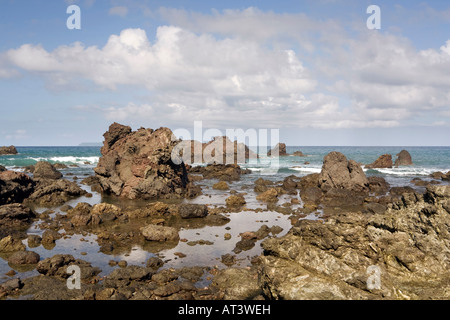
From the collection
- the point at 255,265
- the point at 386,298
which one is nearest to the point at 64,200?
the point at 255,265

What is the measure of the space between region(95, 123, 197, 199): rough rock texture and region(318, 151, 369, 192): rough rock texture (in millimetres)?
17851

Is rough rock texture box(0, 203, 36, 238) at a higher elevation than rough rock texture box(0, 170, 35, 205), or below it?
below

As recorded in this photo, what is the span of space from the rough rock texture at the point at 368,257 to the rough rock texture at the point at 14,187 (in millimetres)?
27028

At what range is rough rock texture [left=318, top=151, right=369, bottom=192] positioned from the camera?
130ft

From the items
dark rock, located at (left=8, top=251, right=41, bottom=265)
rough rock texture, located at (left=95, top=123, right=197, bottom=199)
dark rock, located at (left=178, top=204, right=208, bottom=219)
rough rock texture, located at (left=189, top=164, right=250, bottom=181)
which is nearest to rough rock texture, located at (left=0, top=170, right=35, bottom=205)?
rough rock texture, located at (left=95, top=123, right=197, bottom=199)

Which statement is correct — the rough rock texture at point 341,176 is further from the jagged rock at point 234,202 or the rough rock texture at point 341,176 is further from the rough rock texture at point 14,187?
the rough rock texture at point 14,187

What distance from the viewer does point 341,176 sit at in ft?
133

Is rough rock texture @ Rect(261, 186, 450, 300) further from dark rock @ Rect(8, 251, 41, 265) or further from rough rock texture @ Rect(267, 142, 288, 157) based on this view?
rough rock texture @ Rect(267, 142, 288, 157)

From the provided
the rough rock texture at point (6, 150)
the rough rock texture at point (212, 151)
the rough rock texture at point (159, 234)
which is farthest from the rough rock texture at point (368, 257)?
the rough rock texture at point (6, 150)

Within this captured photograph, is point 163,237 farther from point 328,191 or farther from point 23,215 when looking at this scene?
point 328,191

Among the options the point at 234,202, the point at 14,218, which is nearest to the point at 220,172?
the point at 234,202

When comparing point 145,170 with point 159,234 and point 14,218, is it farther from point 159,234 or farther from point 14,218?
point 159,234

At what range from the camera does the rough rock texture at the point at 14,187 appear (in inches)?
1110

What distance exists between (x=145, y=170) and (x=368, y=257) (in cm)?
2744
